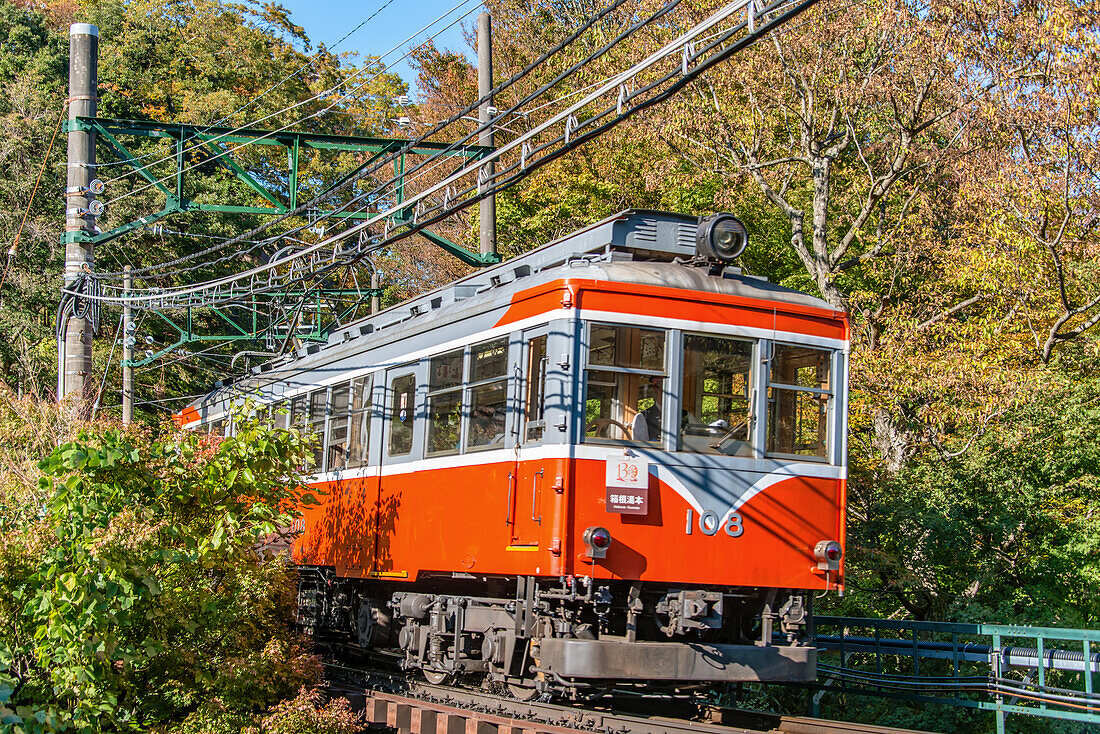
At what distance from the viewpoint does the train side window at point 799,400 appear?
9.09m

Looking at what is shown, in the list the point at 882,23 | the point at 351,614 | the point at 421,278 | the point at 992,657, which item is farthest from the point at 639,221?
the point at 421,278

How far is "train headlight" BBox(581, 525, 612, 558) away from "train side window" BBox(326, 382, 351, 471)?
4711mm

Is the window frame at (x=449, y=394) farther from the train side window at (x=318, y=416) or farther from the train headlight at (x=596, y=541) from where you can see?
the train side window at (x=318, y=416)

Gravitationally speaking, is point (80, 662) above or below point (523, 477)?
below

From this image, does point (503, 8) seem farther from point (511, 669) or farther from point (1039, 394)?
point (511, 669)

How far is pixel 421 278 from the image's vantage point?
3788cm

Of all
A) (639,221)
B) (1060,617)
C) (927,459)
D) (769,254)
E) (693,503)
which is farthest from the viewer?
(769,254)

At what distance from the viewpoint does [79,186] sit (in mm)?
16219

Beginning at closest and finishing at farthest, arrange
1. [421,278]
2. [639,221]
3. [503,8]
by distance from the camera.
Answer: [639,221] < [503,8] < [421,278]

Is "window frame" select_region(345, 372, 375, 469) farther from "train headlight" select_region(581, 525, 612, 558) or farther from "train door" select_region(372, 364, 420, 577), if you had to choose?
"train headlight" select_region(581, 525, 612, 558)

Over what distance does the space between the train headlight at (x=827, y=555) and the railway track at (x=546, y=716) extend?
1.21 meters

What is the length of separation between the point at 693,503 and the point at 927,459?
8.03 m

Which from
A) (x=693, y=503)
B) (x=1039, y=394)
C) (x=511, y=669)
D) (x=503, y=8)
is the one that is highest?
(x=503, y=8)

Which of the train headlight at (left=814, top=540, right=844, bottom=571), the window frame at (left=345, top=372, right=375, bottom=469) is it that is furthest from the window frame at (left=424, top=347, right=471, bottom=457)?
the train headlight at (left=814, top=540, right=844, bottom=571)
